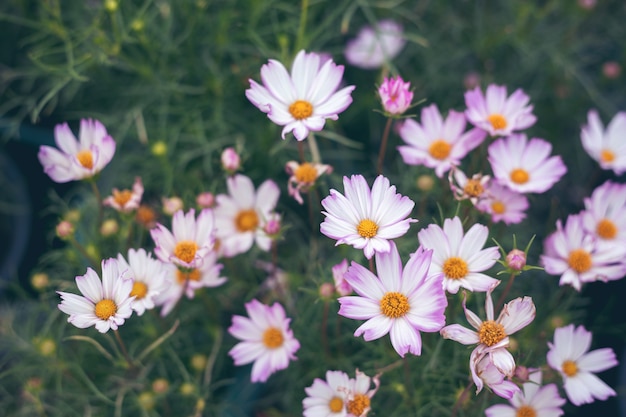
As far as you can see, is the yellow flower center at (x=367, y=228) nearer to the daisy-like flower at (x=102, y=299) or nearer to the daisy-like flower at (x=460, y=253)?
the daisy-like flower at (x=460, y=253)

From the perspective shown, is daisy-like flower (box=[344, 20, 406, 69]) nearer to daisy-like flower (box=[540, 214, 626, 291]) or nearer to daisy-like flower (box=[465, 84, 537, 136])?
daisy-like flower (box=[465, 84, 537, 136])

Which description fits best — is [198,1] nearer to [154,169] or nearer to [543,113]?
[154,169]

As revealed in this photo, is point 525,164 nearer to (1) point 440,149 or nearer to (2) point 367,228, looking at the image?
(1) point 440,149

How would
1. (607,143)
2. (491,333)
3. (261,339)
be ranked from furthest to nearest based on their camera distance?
(607,143), (261,339), (491,333)

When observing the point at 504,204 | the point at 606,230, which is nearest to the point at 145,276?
the point at 504,204

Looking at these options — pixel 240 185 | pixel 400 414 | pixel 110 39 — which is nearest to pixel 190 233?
pixel 240 185

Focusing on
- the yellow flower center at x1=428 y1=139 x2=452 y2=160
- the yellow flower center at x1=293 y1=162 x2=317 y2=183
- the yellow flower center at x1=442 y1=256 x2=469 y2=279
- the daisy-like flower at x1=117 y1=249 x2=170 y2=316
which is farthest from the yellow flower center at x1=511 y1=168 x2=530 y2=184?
the daisy-like flower at x1=117 y1=249 x2=170 y2=316
